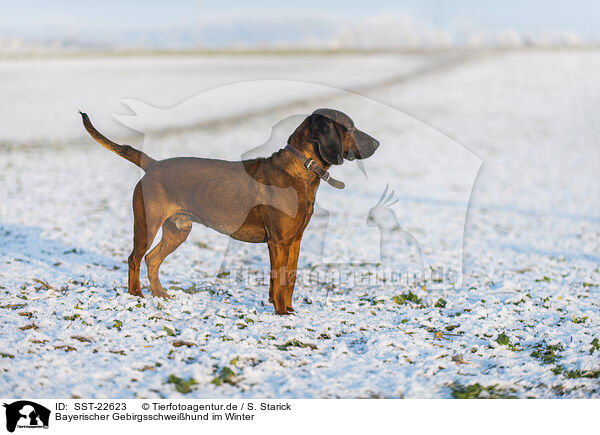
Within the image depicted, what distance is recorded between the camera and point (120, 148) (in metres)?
5.09

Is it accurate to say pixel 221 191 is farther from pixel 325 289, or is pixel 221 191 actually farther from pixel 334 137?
pixel 325 289

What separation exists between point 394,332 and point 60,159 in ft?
45.1

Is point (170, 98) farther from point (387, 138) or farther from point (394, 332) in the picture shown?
point (394, 332)

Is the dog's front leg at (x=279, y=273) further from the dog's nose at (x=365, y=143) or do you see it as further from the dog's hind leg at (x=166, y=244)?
the dog's nose at (x=365, y=143)

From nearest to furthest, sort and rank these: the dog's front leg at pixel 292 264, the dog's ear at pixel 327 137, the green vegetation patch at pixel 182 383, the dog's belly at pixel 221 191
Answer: the green vegetation patch at pixel 182 383, the dog's ear at pixel 327 137, the dog's belly at pixel 221 191, the dog's front leg at pixel 292 264

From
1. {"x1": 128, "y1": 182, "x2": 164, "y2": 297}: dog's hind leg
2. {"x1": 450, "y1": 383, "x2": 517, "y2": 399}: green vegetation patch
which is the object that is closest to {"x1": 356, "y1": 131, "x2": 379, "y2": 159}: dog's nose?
{"x1": 128, "y1": 182, "x2": 164, "y2": 297}: dog's hind leg

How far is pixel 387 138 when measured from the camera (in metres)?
20.1

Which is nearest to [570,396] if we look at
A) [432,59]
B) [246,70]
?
[246,70]

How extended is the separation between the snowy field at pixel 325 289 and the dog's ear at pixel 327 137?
410 mm

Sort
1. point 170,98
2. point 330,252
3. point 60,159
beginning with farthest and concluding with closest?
point 170,98 → point 60,159 → point 330,252

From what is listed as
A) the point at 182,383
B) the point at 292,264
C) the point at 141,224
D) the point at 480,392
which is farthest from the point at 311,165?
the point at 480,392

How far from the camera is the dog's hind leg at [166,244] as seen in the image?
546 centimetres

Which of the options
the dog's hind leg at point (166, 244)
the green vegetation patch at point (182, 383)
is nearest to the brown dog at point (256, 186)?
the dog's hind leg at point (166, 244)
